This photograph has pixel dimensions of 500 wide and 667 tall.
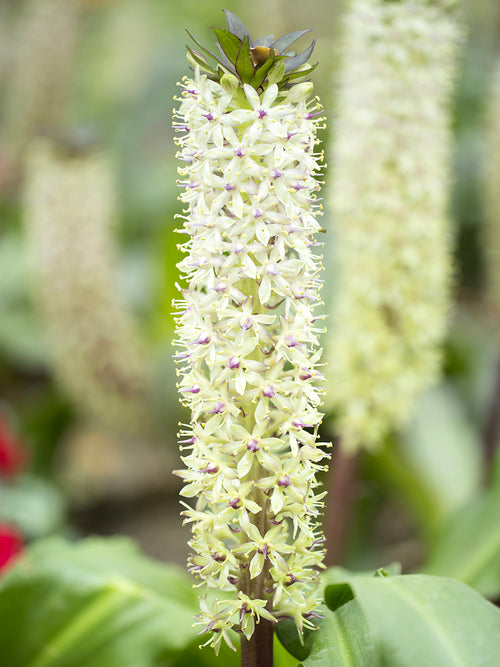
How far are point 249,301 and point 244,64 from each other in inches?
11.5

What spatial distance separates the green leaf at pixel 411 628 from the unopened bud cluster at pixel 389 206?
783mm

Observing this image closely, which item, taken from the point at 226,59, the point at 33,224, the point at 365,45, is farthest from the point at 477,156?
the point at 226,59

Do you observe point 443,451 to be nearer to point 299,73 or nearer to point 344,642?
point 344,642

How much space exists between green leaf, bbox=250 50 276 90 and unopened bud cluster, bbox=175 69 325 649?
22 millimetres

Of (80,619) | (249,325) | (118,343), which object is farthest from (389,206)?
(118,343)

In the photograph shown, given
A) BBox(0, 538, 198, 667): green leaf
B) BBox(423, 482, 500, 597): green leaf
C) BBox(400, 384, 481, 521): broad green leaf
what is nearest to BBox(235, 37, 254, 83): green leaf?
BBox(0, 538, 198, 667): green leaf

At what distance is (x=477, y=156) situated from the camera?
3230 mm

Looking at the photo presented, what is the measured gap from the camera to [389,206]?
5.33ft

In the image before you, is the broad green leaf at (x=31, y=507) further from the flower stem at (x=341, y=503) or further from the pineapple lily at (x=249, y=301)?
the pineapple lily at (x=249, y=301)

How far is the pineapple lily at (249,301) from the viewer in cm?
86

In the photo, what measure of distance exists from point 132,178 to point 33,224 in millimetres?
1867

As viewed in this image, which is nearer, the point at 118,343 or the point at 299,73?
the point at 299,73

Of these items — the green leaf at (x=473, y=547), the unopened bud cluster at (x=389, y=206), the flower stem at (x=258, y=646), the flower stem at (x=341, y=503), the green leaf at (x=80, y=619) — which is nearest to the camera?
the flower stem at (x=258, y=646)

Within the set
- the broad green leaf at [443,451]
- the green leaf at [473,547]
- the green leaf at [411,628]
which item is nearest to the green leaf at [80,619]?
the green leaf at [411,628]
